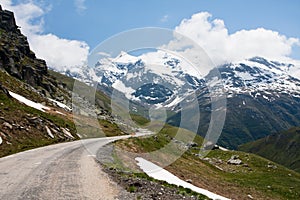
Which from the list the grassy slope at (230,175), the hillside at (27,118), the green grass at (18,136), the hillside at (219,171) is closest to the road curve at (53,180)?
the hillside at (219,171)

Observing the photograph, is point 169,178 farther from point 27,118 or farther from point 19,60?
point 19,60

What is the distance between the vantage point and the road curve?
60.2ft

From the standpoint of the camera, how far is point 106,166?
30734 mm

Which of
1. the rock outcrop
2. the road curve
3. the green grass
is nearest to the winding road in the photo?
the road curve

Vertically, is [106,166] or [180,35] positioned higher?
[180,35]

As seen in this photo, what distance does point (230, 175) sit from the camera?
213 ft

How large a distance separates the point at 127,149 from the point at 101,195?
2959 cm

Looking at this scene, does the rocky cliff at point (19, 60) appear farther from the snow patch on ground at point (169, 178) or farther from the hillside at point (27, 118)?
the snow patch on ground at point (169, 178)

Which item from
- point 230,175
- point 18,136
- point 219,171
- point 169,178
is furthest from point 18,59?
point 169,178

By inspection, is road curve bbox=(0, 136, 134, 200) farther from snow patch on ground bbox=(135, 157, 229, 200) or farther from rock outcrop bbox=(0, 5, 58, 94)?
rock outcrop bbox=(0, 5, 58, 94)

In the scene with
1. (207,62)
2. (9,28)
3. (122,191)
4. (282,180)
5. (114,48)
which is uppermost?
(9,28)

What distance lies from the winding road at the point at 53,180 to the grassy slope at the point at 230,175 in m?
14.2

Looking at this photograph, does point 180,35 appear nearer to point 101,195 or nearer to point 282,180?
point 101,195

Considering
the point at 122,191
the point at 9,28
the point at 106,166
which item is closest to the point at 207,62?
the point at 122,191
